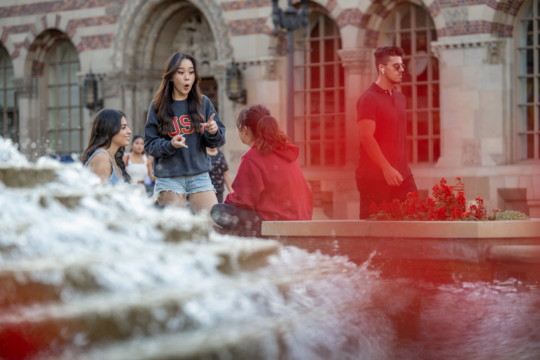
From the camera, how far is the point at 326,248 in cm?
620

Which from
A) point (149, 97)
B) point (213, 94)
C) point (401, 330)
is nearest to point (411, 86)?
point (213, 94)

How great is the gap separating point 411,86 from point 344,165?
2.01 metres

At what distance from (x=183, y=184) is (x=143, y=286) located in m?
3.66

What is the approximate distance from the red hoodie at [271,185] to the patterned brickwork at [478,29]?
8763 mm

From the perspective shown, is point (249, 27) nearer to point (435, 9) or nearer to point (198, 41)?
point (198, 41)

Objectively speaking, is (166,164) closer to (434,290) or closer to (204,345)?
(434,290)

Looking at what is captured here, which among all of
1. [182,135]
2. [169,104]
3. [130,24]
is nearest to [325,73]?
[130,24]

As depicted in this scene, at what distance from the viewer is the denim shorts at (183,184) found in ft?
20.1

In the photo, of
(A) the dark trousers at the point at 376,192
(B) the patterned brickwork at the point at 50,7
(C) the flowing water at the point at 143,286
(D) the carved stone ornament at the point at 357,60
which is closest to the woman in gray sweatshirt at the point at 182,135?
(A) the dark trousers at the point at 376,192

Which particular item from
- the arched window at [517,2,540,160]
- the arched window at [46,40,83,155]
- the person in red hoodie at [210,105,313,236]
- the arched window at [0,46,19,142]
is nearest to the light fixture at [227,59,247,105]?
the arched window at [46,40,83,155]

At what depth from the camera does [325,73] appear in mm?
16438

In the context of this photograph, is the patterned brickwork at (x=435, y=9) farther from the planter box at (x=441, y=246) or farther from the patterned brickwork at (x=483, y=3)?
the planter box at (x=441, y=246)

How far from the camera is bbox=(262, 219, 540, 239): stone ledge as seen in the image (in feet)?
19.4

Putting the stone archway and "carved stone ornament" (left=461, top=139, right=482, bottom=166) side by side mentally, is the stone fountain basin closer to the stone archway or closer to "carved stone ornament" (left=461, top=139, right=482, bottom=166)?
"carved stone ornament" (left=461, top=139, right=482, bottom=166)
